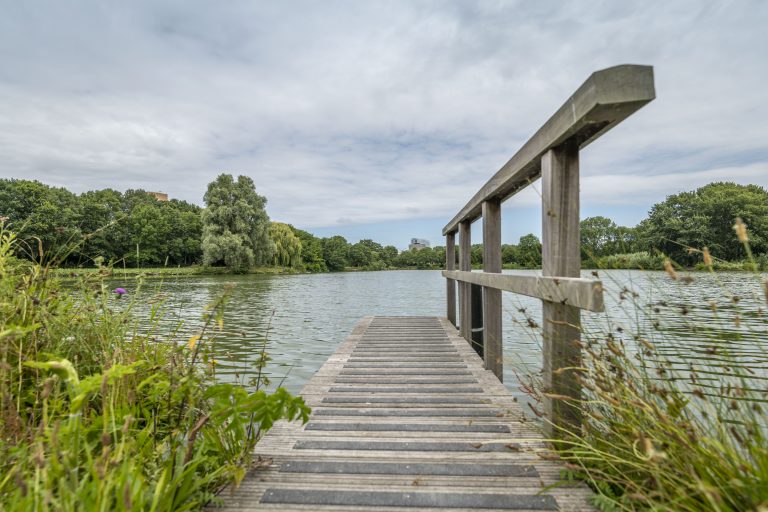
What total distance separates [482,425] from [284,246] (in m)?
38.0

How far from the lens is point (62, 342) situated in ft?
7.66

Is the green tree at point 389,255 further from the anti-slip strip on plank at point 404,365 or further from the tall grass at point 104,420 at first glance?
the tall grass at point 104,420

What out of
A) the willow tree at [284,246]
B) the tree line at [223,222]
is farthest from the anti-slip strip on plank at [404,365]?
the willow tree at [284,246]

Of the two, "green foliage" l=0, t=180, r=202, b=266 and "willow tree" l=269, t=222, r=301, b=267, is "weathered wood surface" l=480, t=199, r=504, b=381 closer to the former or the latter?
"green foliage" l=0, t=180, r=202, b=266

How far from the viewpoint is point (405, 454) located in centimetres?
189

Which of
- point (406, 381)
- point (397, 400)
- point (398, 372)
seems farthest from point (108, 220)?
point (397, 400)

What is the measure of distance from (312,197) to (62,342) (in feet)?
160

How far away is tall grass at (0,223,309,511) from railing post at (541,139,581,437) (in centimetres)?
118

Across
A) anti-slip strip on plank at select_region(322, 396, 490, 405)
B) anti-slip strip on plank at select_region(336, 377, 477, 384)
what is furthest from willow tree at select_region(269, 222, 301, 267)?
anti-slip strip on plank at select_region(322, 396, 490, 405)

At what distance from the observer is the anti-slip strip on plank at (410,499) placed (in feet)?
4.79

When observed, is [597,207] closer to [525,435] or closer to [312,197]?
[525,435]

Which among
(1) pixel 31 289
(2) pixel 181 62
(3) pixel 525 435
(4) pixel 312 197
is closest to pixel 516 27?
(3) pixel 525 435

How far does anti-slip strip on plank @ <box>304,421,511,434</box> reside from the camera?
2.17 meters

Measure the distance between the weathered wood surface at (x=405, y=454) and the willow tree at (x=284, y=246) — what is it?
116 ft
